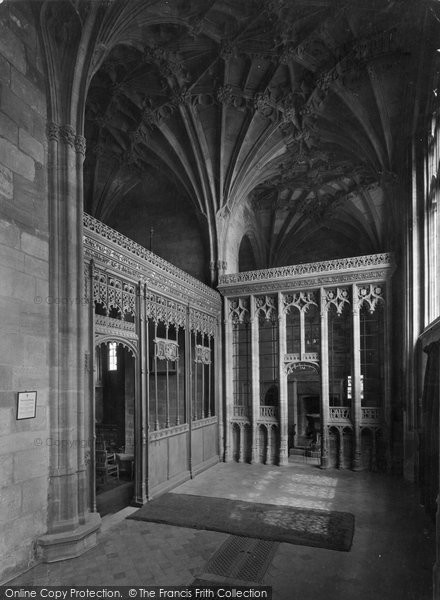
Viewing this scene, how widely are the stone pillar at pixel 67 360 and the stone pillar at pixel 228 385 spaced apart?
22.6 feet

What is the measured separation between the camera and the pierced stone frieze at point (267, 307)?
13.1 metres

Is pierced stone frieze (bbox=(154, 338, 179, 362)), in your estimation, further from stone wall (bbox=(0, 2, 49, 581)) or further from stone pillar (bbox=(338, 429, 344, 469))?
stone pillar (bbox=(338, 429, 344, 469))

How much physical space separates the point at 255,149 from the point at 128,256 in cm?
692

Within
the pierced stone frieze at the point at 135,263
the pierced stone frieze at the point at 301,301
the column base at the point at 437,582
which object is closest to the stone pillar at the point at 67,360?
the pierced stone frieze at the point at 135,263

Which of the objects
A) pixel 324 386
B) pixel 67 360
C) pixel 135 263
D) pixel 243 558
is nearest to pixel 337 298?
pixel 324 386

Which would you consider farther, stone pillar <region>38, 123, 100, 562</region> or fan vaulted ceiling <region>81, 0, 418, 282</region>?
fan vaulted ceiling <region>81, 0, 418, 282</region>

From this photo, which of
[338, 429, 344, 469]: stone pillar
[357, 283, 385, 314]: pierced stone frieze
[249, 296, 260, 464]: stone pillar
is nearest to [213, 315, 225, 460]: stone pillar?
[249, 296, 260, 464]: stone pillar

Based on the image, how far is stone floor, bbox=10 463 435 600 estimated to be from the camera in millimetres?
5168

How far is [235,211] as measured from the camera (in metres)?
14.8

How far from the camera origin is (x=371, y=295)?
12.0 m

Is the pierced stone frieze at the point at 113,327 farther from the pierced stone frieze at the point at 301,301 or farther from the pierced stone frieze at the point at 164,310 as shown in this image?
the pierced stone frieze at the point at 301,301

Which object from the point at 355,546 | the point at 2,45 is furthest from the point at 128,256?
the point at 355,546

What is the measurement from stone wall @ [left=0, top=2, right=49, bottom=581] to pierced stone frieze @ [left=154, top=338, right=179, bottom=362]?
3703mm

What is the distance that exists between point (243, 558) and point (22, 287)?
16.4ft
